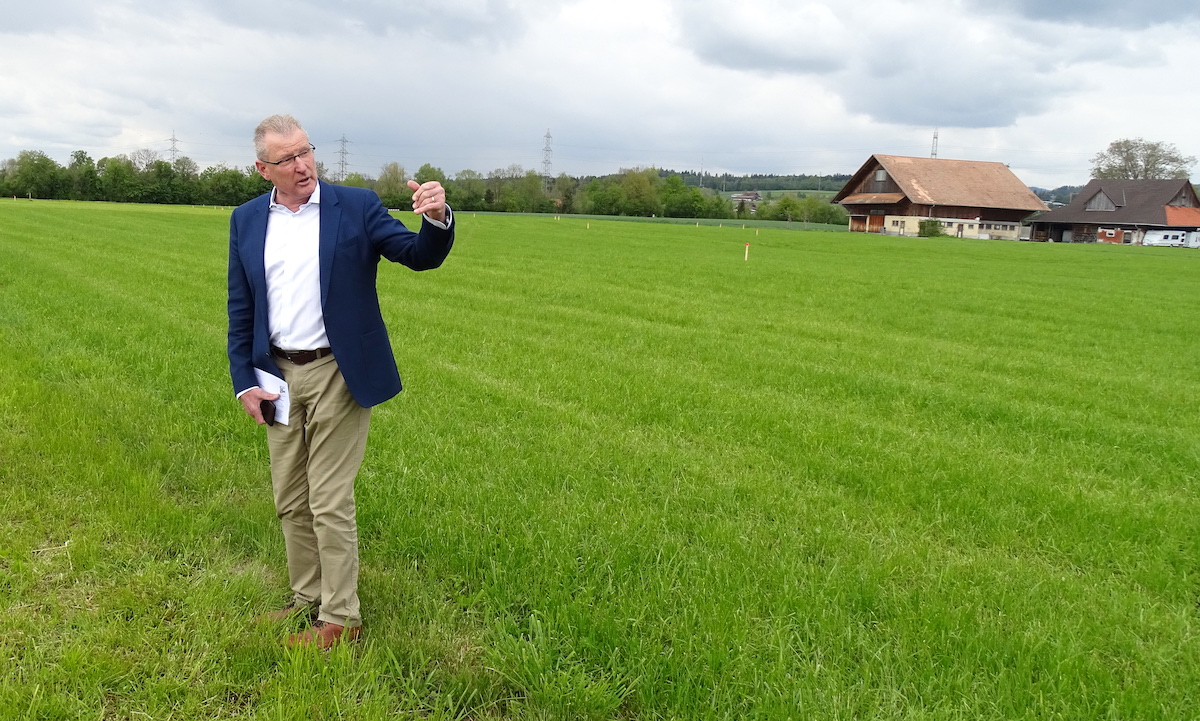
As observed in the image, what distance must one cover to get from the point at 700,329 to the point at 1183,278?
1072 inches

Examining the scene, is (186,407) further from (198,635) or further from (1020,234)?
(1020,234)

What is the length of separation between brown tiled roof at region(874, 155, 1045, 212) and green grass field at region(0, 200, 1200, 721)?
75.3m

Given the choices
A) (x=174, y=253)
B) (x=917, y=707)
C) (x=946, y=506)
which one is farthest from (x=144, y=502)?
(x=174, y=253)

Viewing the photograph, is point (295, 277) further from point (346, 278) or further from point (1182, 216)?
point (1182, 216)

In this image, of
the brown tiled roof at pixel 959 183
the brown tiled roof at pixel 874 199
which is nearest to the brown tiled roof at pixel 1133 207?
the brown tiled roof at pixel 959 183

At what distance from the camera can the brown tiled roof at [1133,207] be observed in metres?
78.4

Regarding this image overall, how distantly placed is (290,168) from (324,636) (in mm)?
2117

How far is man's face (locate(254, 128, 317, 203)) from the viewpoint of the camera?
3.28 meters

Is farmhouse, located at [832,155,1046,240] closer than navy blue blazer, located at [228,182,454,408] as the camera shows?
No

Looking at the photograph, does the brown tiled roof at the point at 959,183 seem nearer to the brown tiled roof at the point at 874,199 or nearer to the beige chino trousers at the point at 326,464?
the brown tiled roof at the point at 874,199

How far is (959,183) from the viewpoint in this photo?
81.7 metres

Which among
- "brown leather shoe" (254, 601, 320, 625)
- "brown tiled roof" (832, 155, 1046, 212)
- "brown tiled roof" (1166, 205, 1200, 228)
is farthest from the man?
"brown tiled roof" (1166, 205, 1200, 228)

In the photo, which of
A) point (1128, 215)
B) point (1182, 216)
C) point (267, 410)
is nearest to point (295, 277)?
point (267, 410)

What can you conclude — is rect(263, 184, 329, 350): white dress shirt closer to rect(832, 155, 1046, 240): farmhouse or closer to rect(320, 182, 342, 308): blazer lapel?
rect(320, 182, 342, 308): blazer lapel
